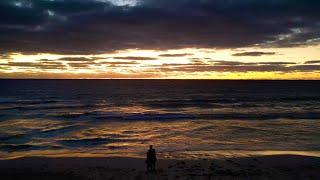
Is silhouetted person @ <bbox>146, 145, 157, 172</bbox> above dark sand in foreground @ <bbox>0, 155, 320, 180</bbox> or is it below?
above

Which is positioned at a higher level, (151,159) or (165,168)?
(151,159)

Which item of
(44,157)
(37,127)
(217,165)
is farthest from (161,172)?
(37,127)

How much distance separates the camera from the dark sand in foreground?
16266 millimetres

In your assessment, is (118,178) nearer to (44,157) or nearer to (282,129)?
(44,157)

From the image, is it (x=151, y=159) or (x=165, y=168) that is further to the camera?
(x=165, y=168)

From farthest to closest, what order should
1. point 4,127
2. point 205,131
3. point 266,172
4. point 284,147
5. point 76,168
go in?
point 4,127, point 205,131, point 284,147, point 76,168, point 266,172

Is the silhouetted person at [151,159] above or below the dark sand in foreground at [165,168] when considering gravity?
above

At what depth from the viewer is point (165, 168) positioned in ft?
57.4

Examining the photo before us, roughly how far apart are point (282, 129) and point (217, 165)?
15413mm

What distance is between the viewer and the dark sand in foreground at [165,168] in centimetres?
1627

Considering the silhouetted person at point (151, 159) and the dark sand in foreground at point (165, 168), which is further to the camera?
the silhouetted person at point (151, 159)

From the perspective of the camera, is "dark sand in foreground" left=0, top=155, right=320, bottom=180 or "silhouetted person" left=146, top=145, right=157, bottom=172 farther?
"silhouetted person" left=146, top=145, right=157, bottom=172

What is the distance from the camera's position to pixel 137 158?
20.4 meters

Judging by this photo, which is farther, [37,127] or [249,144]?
[37,127]
